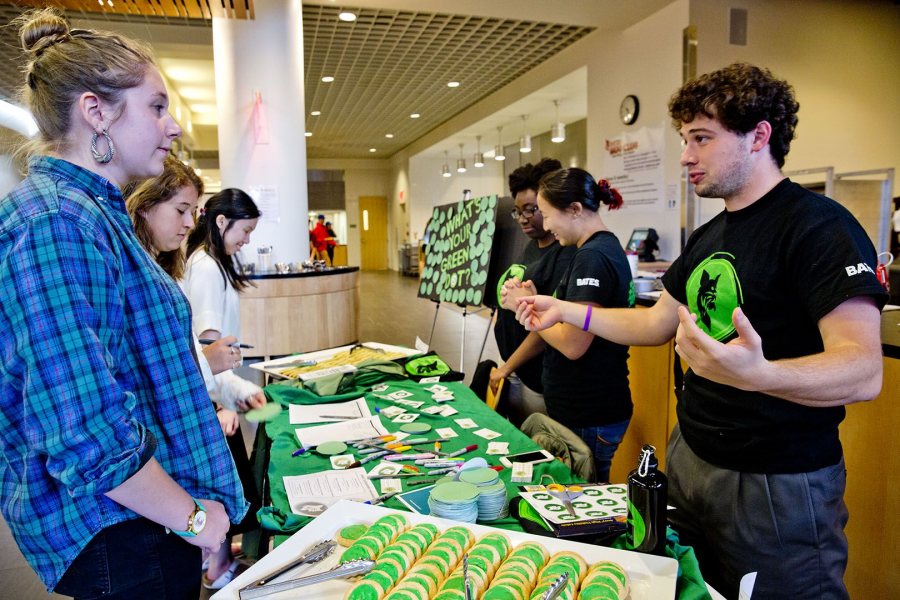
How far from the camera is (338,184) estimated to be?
18141mm

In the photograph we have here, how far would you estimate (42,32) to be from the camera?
1001 millimetres

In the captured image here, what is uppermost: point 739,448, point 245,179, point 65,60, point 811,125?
point 811,125

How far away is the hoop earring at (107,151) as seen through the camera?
3.21 feet

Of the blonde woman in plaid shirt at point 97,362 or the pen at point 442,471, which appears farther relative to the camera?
the pen at point 442,471

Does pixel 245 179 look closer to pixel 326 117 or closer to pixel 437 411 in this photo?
pixel 437 411

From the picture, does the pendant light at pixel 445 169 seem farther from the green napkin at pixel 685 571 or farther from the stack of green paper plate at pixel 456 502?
the green napkin at pixel 685 571

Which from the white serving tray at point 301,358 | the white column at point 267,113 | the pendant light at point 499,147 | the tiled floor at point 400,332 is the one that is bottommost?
the tiled floor at point 400,332

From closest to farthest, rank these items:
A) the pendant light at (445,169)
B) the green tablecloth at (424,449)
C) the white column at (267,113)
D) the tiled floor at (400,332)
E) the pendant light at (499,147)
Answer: the green tablecloth at (424,449) → the tiled floor at (400,332) → the white column at (267,113) → the pendant light at (499,147) → the pendant light at (445,169)

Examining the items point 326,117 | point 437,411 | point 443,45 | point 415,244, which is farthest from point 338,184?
point 437,411

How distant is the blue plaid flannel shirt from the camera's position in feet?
2.75

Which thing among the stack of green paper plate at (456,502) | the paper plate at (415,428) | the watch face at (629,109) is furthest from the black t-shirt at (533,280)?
the watch face at (629,109)

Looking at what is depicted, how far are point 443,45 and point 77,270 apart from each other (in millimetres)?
7730

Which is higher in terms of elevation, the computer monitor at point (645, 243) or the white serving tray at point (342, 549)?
the computer monitor at point (645, 243)

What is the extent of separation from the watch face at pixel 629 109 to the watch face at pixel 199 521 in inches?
264
